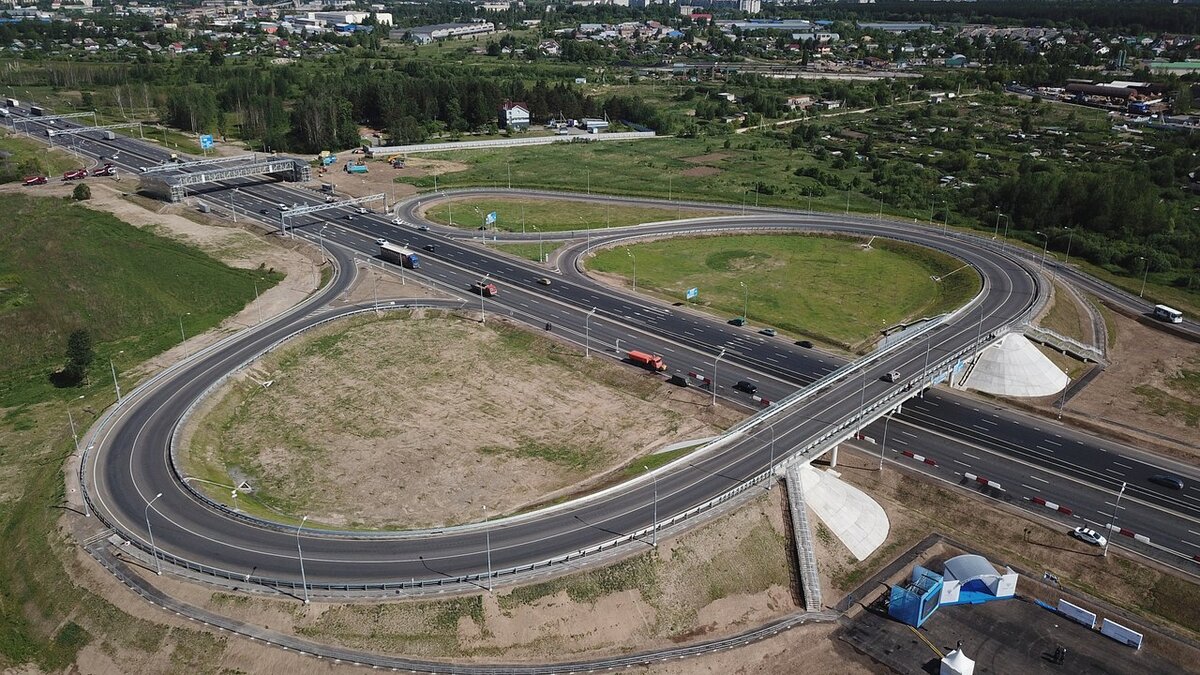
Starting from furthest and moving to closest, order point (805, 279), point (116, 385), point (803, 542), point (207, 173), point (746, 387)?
point (207, 173) → point (805, 279) → point (746, 387) → point (116, 385) → point (803, 542)

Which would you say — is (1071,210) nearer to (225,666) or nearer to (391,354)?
(391,354)

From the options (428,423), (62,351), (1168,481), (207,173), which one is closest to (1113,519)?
(1168,481)

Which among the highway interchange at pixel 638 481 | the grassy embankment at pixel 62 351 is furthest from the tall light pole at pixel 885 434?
the grassy embankment at pixel 62 351

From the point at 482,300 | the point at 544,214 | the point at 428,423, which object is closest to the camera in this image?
the point at 428,423

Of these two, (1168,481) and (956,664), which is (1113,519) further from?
(956,664)

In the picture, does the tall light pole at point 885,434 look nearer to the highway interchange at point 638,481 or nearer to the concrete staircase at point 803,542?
the highway interchange at point 638,481
